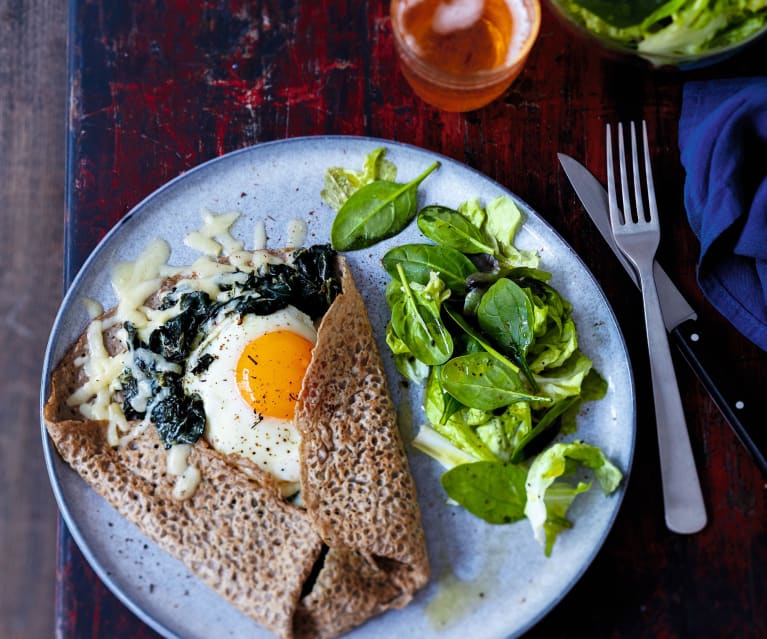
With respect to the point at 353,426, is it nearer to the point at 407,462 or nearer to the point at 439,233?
the point at 407,462

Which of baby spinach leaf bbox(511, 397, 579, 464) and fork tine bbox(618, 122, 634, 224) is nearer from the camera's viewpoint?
baby spinach leaf bbox(511, 397, 579, 464)

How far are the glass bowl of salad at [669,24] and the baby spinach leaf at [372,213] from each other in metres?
0.69

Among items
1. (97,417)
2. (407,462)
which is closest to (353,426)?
(407,462)

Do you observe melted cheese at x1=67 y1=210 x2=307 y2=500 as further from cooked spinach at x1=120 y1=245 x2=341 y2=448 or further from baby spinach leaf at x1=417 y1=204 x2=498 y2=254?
baby spinach leaf at x1=417 y1=204 x2=498 y2=254

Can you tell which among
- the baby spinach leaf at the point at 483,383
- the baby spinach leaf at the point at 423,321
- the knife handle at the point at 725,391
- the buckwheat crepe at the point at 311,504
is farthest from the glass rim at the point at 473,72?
the knife handle at the point at 725,391

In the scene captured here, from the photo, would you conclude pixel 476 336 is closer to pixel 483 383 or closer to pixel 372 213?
pixel 483 383

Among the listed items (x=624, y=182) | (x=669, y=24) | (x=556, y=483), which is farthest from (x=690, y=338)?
(x=669, y=24)

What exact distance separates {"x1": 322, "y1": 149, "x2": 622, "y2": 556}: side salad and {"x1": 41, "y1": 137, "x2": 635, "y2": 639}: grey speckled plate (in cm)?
7

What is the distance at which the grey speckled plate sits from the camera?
8.00 feet

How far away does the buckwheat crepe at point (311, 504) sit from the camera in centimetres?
236

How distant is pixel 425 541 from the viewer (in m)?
2.50

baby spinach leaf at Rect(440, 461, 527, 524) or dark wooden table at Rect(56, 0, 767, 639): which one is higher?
dark wooden table at Rect(56, 0, 767, 639)

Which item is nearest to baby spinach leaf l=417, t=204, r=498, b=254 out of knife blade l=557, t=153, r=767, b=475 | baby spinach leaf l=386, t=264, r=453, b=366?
baby spinach leaf l=386, t=264, r=453, b=366

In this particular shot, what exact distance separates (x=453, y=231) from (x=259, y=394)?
833mm
